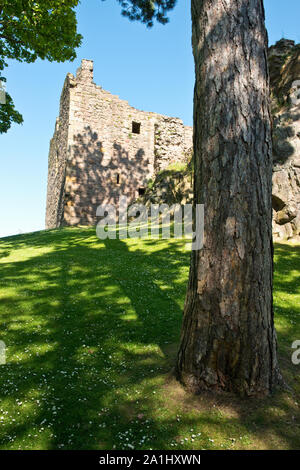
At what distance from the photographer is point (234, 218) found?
3.65 meters

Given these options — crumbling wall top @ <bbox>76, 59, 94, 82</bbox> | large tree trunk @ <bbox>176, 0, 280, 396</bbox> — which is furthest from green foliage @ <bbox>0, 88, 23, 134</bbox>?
large tree trunk @ <bbox>176, 0, 280, 396</bbox>

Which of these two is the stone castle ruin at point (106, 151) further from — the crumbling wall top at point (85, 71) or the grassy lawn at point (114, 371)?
the grassy lawn at point (114, 371)

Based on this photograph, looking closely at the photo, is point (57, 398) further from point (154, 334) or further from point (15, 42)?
point (15, 42)

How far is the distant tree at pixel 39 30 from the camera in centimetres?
1120

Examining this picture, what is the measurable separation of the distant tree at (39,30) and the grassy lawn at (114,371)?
902 centimetres

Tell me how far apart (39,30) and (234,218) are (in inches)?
476

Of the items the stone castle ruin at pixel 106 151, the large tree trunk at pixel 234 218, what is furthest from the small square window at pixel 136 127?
the large tree trunk at pixel 234 218

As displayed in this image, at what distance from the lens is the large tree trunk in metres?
3.63

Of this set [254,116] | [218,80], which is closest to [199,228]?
[254,116]

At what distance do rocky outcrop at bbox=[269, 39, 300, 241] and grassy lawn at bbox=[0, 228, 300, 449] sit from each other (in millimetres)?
2981

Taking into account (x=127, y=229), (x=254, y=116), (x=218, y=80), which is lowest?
(x=127, y=229)

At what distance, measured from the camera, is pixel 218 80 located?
3.80 meters

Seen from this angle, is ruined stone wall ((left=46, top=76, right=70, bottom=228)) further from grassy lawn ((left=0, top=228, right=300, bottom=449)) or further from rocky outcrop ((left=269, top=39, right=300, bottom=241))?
grassy lawn ((left=0, top=228, right=300, bottom=449))

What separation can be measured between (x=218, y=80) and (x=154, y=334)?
3.95m
